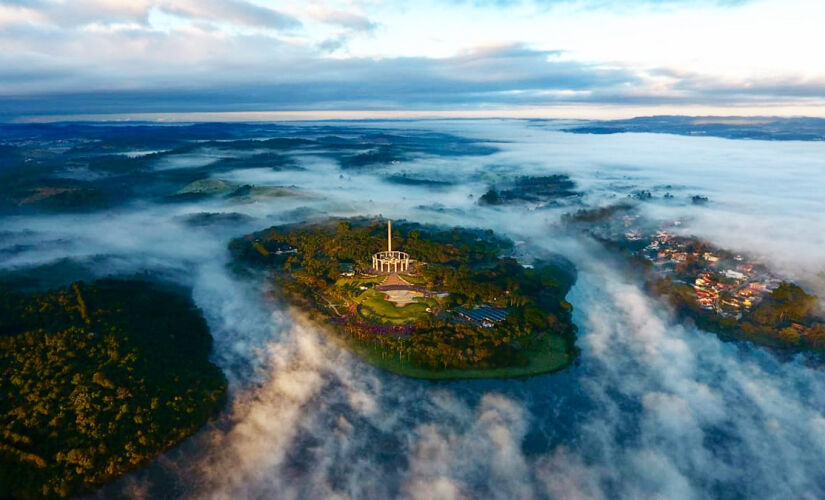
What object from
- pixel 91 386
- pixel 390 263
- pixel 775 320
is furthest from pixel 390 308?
pixel 775 320

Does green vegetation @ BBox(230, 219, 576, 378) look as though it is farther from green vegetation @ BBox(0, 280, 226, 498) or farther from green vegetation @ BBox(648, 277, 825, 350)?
green vegetation @ BBox(0, 280, 226, 498)

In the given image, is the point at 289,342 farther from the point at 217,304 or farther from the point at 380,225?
the point at 380,225

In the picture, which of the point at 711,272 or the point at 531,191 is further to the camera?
the point at 531,191

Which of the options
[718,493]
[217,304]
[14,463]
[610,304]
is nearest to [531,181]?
[610,304]

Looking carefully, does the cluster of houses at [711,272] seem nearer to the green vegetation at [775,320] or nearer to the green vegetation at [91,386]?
the green vegetation at [775,320]

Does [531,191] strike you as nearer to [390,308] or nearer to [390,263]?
[390,263]
